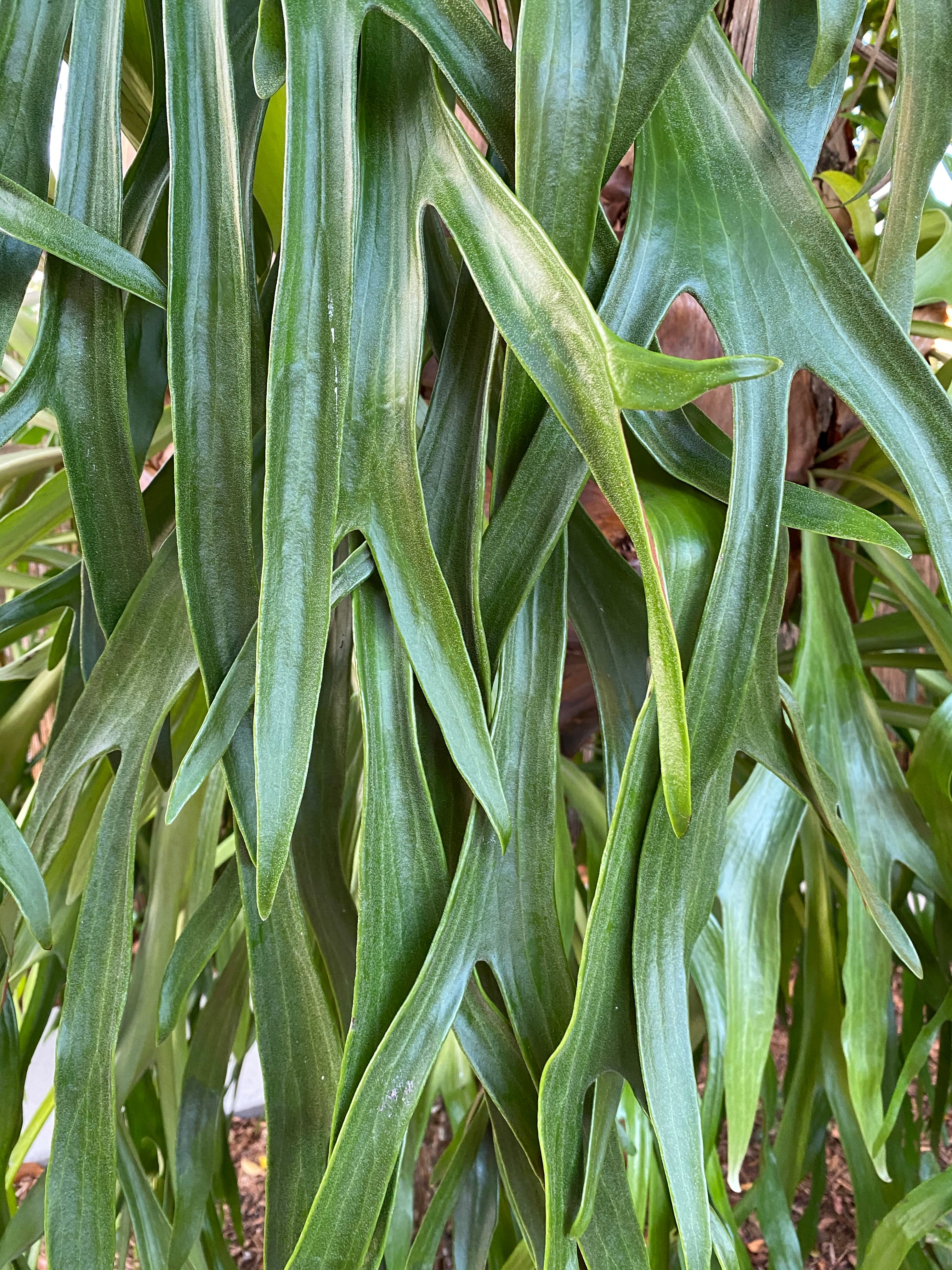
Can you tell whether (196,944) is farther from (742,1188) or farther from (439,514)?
(742,1188)

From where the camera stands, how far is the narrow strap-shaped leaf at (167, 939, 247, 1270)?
1.52 feet

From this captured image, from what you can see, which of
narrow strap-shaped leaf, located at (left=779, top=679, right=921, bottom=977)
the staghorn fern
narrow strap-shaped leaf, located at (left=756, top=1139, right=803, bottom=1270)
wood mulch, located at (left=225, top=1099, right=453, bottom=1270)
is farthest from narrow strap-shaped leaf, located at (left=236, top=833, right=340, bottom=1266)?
wood mulch, located at (left=225, top=1099, right=453, bottom=1270)

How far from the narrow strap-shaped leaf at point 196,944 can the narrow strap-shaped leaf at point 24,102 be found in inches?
8.8

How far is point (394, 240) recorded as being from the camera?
1.07 ft

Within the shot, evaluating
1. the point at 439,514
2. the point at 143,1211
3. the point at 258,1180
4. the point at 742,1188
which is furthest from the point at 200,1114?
the point at 258,1180

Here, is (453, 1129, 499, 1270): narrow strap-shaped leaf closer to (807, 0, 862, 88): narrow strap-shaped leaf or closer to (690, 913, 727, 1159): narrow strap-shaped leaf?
(690, 913, 727, 1159): narrow strap-shaped leaf

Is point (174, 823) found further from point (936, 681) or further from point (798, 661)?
point (936, 681)

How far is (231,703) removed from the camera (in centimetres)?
30

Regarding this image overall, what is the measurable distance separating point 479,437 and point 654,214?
0.34 feet

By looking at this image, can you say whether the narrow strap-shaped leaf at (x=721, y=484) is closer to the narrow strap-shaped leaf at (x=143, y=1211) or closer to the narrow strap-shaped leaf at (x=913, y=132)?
the narrow strap-shaped leaf at (x=913, y=132)

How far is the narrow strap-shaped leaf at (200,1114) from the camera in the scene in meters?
0.46

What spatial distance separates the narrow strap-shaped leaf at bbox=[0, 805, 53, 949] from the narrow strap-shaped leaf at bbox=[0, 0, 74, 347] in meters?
0.18

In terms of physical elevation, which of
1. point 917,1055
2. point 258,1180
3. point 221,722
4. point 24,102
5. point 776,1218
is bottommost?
point 258,1180

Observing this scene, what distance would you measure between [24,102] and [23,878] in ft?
0.96
